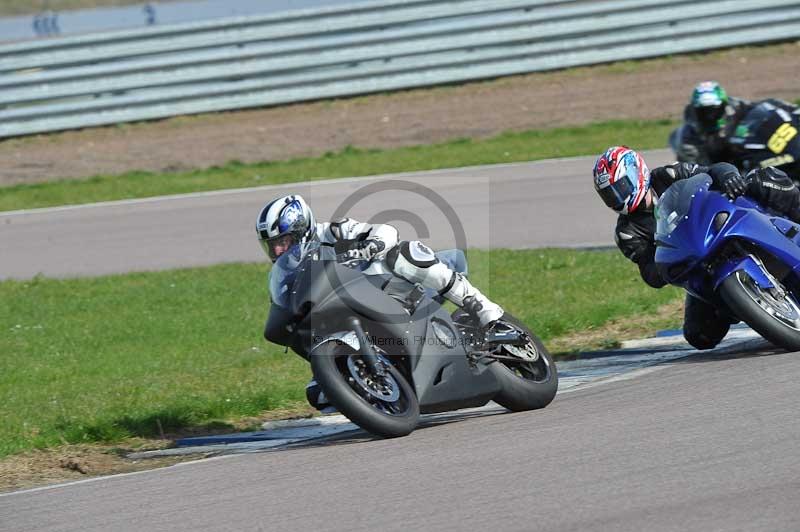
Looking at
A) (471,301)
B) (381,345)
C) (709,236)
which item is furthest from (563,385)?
(381,345)

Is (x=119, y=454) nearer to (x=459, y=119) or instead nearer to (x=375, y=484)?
(x=375, y=484)

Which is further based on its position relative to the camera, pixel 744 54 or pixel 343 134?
pixel 744 54

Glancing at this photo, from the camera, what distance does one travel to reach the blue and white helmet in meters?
6.58

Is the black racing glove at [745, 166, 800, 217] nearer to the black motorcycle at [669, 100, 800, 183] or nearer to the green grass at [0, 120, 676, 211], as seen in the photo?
the black motorcycle at [669, 100, 800, 183]

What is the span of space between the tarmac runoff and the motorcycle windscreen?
86cm

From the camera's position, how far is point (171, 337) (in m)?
10.3

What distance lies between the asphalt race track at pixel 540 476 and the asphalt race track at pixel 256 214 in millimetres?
6214

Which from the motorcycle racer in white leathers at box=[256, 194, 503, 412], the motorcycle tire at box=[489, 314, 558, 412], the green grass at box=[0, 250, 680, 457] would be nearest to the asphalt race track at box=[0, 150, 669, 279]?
the green grass at box=[0, 250, 680, 457]

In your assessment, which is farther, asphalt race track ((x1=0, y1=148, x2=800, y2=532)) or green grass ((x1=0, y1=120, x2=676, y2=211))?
green grass ((x1=0, y1=120, x2=676, y2=211))

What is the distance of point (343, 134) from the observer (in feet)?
64.2

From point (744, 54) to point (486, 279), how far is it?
38.0ft

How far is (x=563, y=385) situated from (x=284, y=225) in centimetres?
216

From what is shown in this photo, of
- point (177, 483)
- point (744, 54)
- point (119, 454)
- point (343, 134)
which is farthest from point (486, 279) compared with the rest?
point (744, 54)

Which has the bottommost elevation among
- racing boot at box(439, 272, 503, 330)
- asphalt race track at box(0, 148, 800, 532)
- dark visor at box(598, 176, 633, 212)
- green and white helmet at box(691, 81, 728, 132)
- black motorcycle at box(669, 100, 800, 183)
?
asphalt race track at box(0, 148, 800, 532)
